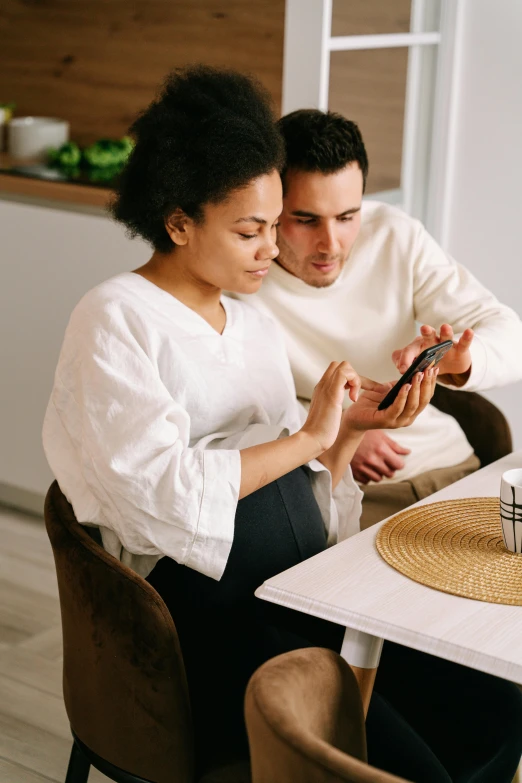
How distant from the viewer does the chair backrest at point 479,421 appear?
208 cm

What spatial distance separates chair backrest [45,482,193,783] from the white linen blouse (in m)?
0.06

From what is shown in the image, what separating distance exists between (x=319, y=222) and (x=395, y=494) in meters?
0.53

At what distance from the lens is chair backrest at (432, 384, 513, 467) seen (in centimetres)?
208

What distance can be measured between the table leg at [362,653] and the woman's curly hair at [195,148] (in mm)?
651

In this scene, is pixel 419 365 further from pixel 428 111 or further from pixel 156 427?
pixel 428 111

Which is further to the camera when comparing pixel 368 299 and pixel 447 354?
pixel 368 299

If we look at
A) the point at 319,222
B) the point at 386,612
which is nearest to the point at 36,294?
the point at 319,222

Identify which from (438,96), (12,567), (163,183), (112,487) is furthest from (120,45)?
(112,487)

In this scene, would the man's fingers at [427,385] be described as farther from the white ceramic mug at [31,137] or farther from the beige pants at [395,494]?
the white ceramic mug at [31,137]

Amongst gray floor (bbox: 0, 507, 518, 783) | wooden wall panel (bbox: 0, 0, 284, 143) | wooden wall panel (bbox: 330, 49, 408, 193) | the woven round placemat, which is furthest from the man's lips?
wooden wall panel (bbox: 0, 0, 284, 143)

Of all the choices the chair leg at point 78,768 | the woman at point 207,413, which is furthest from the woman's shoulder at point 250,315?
the chair leg at point 78,768

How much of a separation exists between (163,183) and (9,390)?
5.58 feet

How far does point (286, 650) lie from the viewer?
1320mm

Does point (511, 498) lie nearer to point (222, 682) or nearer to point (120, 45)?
point (222, 682)
